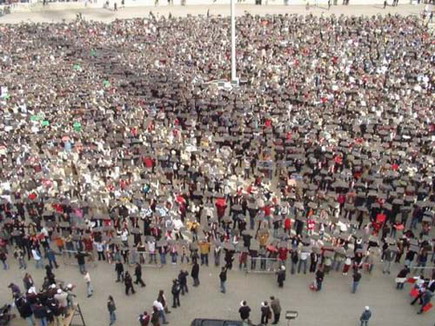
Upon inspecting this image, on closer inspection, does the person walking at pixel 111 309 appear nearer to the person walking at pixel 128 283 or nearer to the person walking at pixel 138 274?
the person walking at pixel 128 283

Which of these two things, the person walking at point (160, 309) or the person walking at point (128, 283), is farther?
the person walking at point (128, 283)

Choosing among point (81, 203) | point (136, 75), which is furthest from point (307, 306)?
point (136, 75)

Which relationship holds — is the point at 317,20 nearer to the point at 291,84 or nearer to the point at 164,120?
the point at 291,84

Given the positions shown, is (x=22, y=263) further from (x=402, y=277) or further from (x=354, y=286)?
(x=402, y=277)

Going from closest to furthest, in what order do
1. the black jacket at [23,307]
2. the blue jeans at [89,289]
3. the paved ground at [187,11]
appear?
→ the black jacket at [23,307], the blue jeans at [89,289], the paved ground at [187,11]

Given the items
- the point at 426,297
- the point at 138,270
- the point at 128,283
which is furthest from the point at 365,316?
the point at 128,283

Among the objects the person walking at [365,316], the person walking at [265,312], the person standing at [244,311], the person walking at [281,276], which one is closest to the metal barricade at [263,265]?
the person walking at [281,276]
